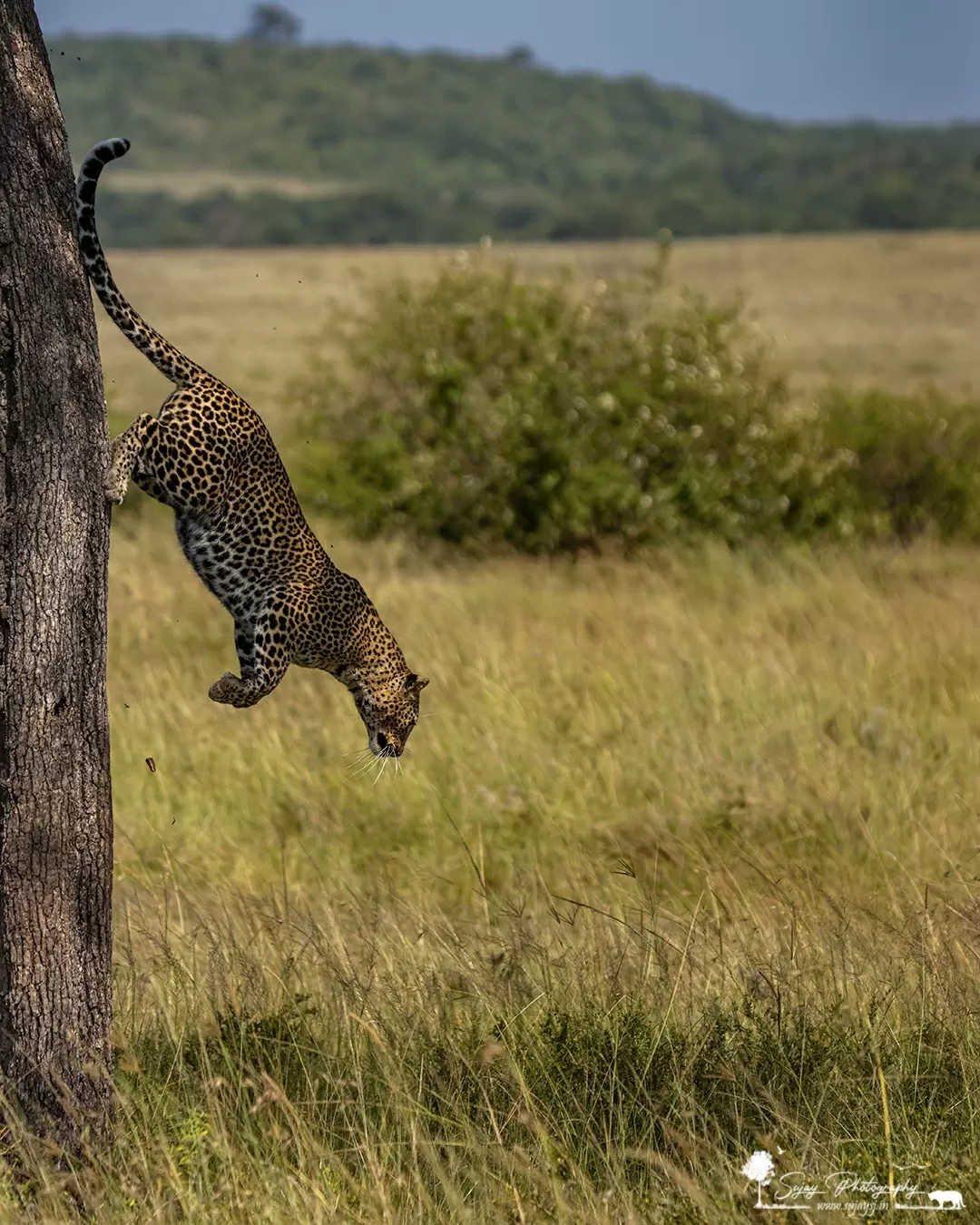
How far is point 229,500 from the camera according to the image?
4.32 meters

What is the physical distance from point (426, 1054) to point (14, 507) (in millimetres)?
1862

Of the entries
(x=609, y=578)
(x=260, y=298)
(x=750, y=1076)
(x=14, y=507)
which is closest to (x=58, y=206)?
(x=14, y=507)

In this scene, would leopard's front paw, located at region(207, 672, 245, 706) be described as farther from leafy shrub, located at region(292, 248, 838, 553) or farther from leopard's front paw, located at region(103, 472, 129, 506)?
leafy shrub, located at region(292, 248, 838, 553)

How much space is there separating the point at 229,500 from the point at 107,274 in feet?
2.00

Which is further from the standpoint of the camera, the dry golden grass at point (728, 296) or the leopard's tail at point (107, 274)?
the dry golden grass at point (728, 296)

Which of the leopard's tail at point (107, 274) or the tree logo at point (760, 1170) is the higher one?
the leopard's tail at point (107, 274)

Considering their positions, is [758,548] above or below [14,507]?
below

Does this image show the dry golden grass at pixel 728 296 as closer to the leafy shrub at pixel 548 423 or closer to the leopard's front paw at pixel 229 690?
the leafy shrub at pixel 548 423

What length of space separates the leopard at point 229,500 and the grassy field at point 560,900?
1.08m

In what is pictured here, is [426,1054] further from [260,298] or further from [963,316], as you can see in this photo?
[260,298]

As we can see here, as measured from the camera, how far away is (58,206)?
167 inches

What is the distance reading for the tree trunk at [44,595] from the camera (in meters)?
4.19

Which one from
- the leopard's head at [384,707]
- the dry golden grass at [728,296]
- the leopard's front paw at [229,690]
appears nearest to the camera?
the leopard's front paw at [229,690]

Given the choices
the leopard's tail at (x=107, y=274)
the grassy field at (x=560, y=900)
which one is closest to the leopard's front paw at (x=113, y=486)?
the leopard's tail at (x=107, y=274)
